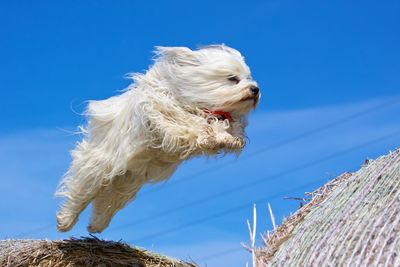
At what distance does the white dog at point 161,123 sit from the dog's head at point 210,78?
0.4 inches

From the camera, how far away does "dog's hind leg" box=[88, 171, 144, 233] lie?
10484mm

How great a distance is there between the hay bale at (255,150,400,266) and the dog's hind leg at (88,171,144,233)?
2.75 m

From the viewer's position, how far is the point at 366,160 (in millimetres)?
8703

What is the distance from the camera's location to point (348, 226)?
728cm

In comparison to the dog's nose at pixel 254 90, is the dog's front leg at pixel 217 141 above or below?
below

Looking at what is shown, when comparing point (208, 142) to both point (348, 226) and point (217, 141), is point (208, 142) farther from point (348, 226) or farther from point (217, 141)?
point (348, 226)

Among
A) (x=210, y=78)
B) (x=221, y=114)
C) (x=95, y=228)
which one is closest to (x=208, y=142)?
(x=221, y=114)

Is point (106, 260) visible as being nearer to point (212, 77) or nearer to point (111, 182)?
point (111, 182)

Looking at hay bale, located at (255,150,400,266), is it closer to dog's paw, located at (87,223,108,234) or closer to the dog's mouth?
the dog's mouth

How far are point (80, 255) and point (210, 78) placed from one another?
3.07m

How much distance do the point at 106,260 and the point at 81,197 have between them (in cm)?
105

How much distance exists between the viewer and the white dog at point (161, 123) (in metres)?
9.47

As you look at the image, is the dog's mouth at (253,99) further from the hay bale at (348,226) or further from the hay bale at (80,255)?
the hay bale at (80,255)

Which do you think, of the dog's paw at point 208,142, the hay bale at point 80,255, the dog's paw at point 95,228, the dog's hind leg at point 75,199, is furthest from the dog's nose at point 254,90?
the hay bale at point 80,255
